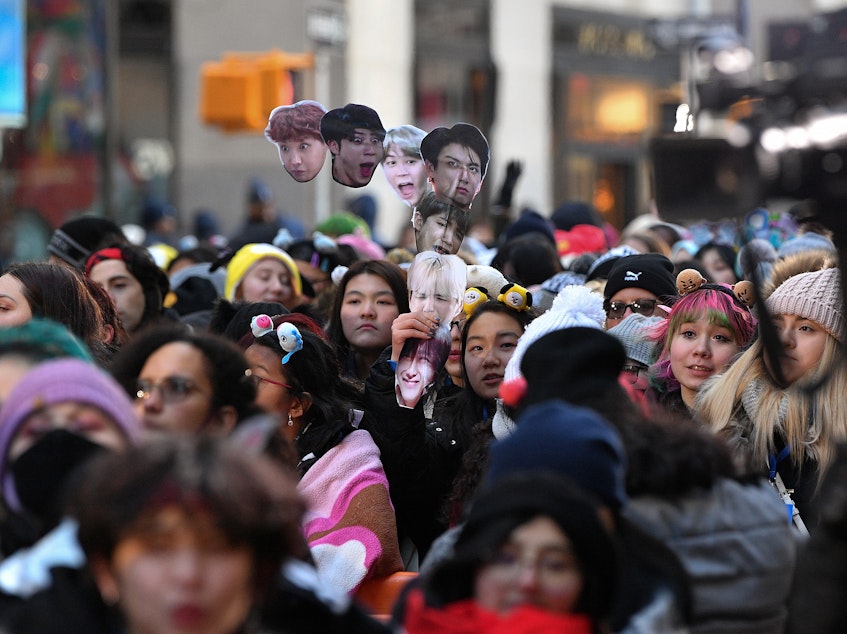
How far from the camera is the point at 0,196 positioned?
18516 mm

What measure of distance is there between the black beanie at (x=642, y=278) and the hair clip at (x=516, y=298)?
1.01 meters

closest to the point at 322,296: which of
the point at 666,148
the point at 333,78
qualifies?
the point at 666,148

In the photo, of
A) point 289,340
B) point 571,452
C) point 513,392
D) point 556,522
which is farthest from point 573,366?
point 289,340

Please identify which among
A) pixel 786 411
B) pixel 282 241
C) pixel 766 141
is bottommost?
pixel 786 411

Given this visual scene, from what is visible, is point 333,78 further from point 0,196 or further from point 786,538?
point 786,538

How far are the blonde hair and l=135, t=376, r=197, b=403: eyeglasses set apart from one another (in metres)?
1.91

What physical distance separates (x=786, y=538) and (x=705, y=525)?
256mm

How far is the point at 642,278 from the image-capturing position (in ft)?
21.6

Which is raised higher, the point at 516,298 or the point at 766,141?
the point at 766,141

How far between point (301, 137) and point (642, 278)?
1770 millimetres

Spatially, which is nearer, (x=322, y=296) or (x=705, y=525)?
(x=705, y=525)

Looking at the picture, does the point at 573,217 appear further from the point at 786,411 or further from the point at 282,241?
the point at 786,411

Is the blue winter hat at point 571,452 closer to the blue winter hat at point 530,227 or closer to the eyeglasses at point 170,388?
the eyeglasses at point 170,388

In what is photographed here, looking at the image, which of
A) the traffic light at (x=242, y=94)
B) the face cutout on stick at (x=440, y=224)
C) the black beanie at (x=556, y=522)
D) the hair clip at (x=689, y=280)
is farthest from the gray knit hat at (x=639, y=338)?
the traffic light at (x=242, y=94)
